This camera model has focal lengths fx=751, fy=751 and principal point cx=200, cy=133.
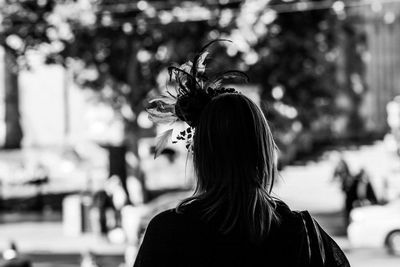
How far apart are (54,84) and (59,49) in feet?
104

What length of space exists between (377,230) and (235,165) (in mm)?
12557

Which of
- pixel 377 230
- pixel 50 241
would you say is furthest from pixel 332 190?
pixel 377 230

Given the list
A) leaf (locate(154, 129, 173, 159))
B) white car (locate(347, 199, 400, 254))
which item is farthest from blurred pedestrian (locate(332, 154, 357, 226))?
leaf (locate(154, 129, 173, 159))

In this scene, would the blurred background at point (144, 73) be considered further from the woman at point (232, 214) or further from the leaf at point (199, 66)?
the woman at point (232, 214)

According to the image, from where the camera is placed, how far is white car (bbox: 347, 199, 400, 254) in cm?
1393

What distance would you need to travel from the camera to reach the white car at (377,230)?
1393cm

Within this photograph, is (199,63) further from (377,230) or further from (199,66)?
(377,230)

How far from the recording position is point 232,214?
200cm

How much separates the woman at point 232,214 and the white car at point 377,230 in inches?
483

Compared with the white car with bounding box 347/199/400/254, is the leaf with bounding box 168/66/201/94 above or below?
above

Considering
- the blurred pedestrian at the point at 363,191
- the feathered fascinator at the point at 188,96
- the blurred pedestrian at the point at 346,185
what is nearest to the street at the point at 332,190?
the feathered fascinator at the point at 188,96

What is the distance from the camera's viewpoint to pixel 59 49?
18.8 meters

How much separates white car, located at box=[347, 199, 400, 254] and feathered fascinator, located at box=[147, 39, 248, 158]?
12.1 m

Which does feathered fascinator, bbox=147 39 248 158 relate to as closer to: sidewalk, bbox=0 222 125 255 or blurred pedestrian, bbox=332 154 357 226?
sidewalk, bbox=0 222 125 255
